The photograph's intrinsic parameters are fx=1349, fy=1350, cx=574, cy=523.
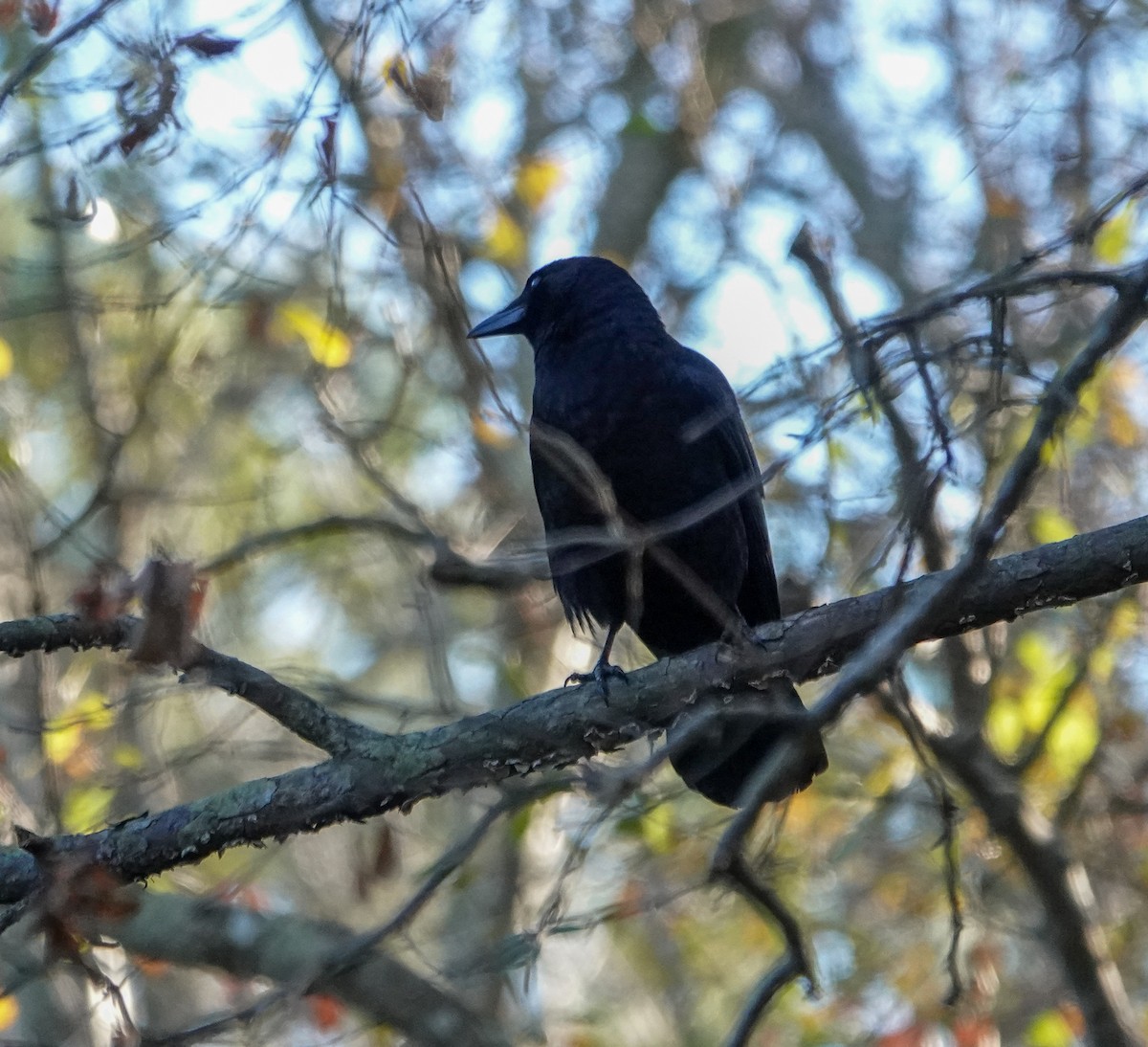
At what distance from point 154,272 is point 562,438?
11.7ft

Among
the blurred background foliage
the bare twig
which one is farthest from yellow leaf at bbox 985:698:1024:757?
the bare twig

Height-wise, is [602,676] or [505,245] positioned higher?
[505,245]

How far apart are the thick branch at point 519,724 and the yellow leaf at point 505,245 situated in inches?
133

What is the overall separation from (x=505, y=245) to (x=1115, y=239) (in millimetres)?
2577

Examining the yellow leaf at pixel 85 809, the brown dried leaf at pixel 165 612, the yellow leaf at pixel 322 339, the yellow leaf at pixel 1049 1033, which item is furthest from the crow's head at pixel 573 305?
the yellow leaf at pixel 1049 1033

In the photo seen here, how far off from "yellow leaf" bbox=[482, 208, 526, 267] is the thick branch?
133 inches

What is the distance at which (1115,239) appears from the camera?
4.98 m

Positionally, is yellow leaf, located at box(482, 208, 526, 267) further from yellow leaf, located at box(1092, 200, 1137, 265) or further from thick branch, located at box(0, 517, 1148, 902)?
thick branch, located at box(0, 517, 1148, 902)

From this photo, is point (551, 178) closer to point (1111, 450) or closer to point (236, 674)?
point (1111, 450)

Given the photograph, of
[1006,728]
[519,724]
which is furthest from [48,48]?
[1006,728]

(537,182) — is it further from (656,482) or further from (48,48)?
(48,48)

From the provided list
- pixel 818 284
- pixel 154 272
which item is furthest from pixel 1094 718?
pixel 154 272

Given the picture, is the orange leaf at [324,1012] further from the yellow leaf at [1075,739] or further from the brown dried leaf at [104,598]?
the yellow leaf at [1075,739]

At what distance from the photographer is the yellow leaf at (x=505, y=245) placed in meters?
6.11
